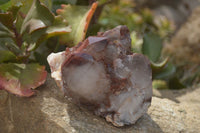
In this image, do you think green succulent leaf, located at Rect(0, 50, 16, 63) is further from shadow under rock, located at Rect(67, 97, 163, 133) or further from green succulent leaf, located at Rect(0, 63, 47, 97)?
shadow under rock, located at Rect(67, 97, 163, 133)

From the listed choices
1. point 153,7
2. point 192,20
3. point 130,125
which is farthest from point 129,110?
point 153,7

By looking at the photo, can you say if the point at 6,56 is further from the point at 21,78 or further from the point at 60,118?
the point at 60,118

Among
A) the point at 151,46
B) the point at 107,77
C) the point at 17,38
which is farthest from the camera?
the point at 151,46

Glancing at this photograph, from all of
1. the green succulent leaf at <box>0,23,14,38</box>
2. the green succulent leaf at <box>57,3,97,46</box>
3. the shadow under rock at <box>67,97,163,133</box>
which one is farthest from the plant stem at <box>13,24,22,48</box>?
the shadow under rock at <box>67,97,163,133</box>

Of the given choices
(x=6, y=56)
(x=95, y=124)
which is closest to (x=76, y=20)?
(x=6, y=56)

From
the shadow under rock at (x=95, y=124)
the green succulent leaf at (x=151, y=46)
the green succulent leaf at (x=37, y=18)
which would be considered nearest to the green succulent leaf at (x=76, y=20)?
the green succulent leaf at (x=37, y=18)

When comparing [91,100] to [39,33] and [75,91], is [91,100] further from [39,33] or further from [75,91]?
[39,33]

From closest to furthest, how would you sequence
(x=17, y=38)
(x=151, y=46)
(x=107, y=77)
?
(x=107, y=77) → (x=17, y=38) → (x=151, y=46)
